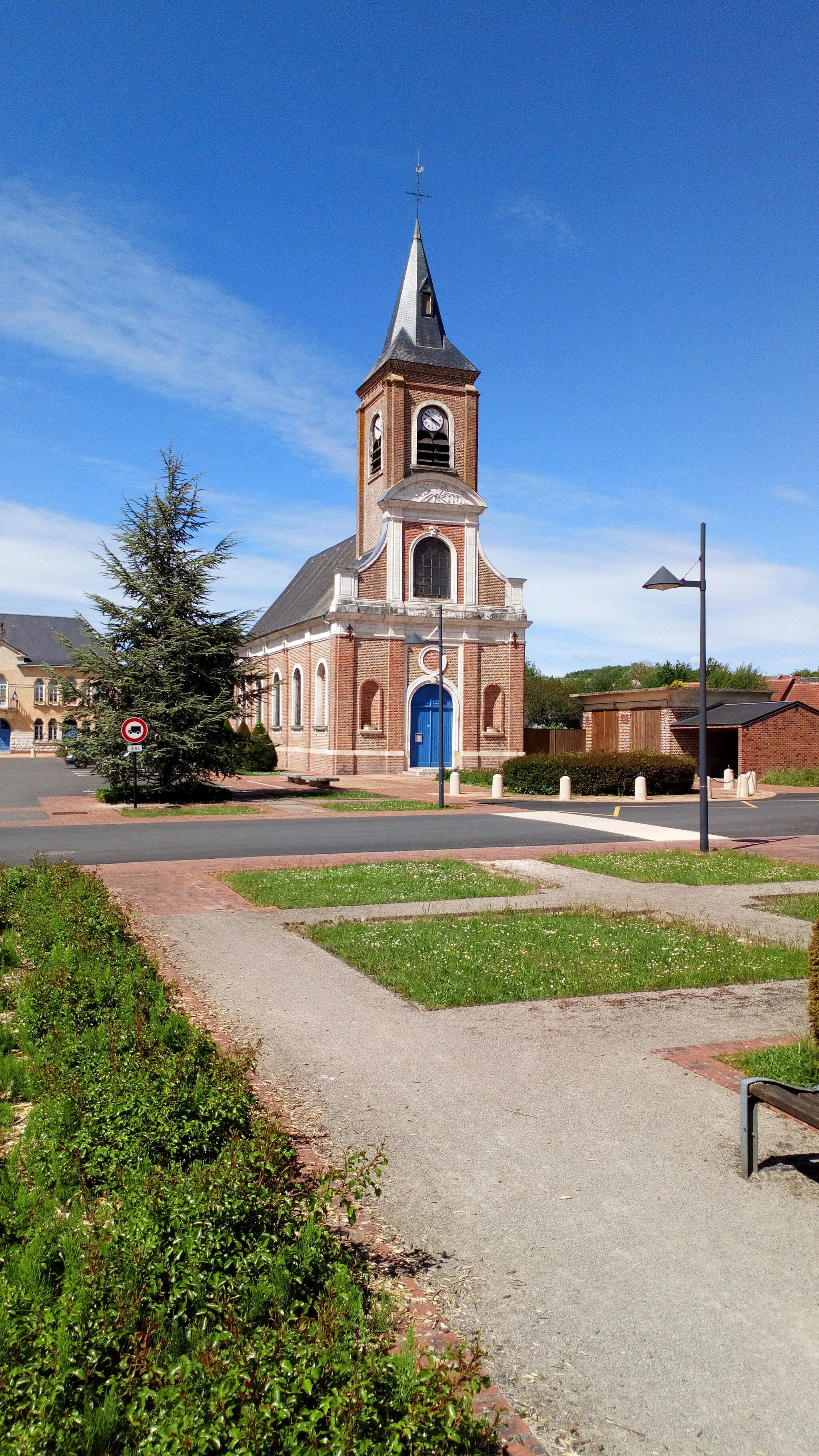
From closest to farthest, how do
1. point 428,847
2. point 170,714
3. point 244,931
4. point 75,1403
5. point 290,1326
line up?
point 75,1403 < point 290,1326 < point 244,931 < point 428,847 < point 170,714

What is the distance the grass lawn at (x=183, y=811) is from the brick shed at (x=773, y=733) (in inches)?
773

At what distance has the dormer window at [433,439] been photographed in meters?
38.9

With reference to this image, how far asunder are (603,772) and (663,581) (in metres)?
15.6

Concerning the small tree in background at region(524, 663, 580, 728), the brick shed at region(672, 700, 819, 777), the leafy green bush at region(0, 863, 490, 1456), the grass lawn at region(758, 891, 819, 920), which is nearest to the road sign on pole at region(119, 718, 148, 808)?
the grass lawn at region(758, 891, 819, 920)

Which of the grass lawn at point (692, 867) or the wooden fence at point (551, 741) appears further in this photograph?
the wooden fence at point (551, 741)

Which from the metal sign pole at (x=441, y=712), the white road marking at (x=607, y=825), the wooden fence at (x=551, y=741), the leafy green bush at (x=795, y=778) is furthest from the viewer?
the wooden fence at (x=551, y=741)

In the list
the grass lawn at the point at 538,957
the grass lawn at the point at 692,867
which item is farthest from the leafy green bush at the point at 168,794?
the grass lawn at the point at 538,957

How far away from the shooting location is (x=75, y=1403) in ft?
8.42

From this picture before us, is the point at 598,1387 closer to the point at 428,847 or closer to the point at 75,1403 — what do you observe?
the point at 75,1403

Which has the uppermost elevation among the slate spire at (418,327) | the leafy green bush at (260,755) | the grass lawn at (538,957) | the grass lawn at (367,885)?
the slate spire at (418,327)

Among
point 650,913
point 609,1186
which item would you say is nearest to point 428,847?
point 650,913

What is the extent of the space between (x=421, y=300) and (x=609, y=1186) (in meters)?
41.2

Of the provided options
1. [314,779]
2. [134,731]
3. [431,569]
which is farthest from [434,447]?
[134,731]

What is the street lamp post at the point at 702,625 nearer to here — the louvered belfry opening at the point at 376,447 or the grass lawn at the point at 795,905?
the grass lawn at the point at 795,905
